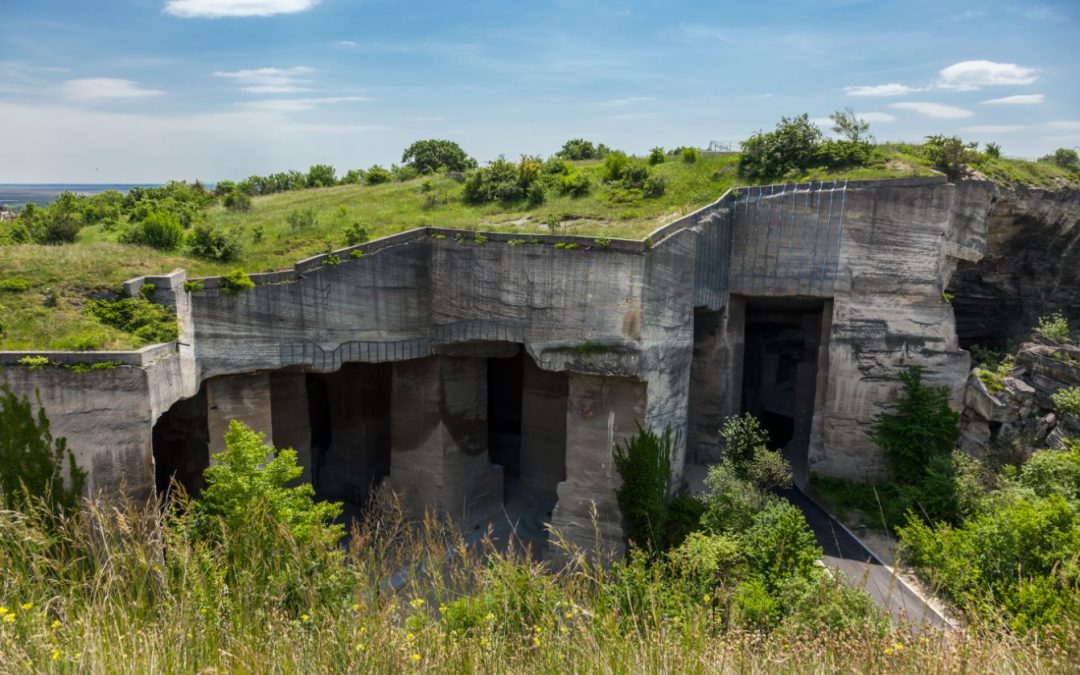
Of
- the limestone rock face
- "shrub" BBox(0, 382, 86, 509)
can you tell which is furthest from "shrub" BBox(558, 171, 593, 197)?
"shrub" BBox(0, 382, 86, 509)

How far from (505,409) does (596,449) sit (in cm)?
851

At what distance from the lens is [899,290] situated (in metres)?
21.6

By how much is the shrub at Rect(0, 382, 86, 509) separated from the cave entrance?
20585 mm

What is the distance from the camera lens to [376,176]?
33562 millimetres

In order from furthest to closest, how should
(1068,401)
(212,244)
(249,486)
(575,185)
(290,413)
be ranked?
1. (575,185)
2. (1068,401)
3. (290,413)
4. (212,244)
5. (249,486)

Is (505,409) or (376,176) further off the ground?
(376,176)

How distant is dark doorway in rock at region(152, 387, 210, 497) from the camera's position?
62.8 ft

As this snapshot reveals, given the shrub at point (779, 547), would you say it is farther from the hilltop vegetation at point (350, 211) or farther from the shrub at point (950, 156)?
the shrub at point (950, 156)

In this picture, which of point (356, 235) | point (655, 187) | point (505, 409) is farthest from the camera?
point (505, 409)

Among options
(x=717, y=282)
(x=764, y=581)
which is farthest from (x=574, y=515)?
(x=717, y=282)

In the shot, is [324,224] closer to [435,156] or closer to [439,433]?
[439,433]

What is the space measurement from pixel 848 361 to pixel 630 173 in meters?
9.79

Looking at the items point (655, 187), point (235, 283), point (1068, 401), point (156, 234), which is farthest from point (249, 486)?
point (1068, 401)

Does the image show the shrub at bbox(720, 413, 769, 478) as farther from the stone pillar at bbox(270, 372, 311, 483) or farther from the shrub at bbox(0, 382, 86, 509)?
the shrub at bbox(0, 382, 86, 509)
